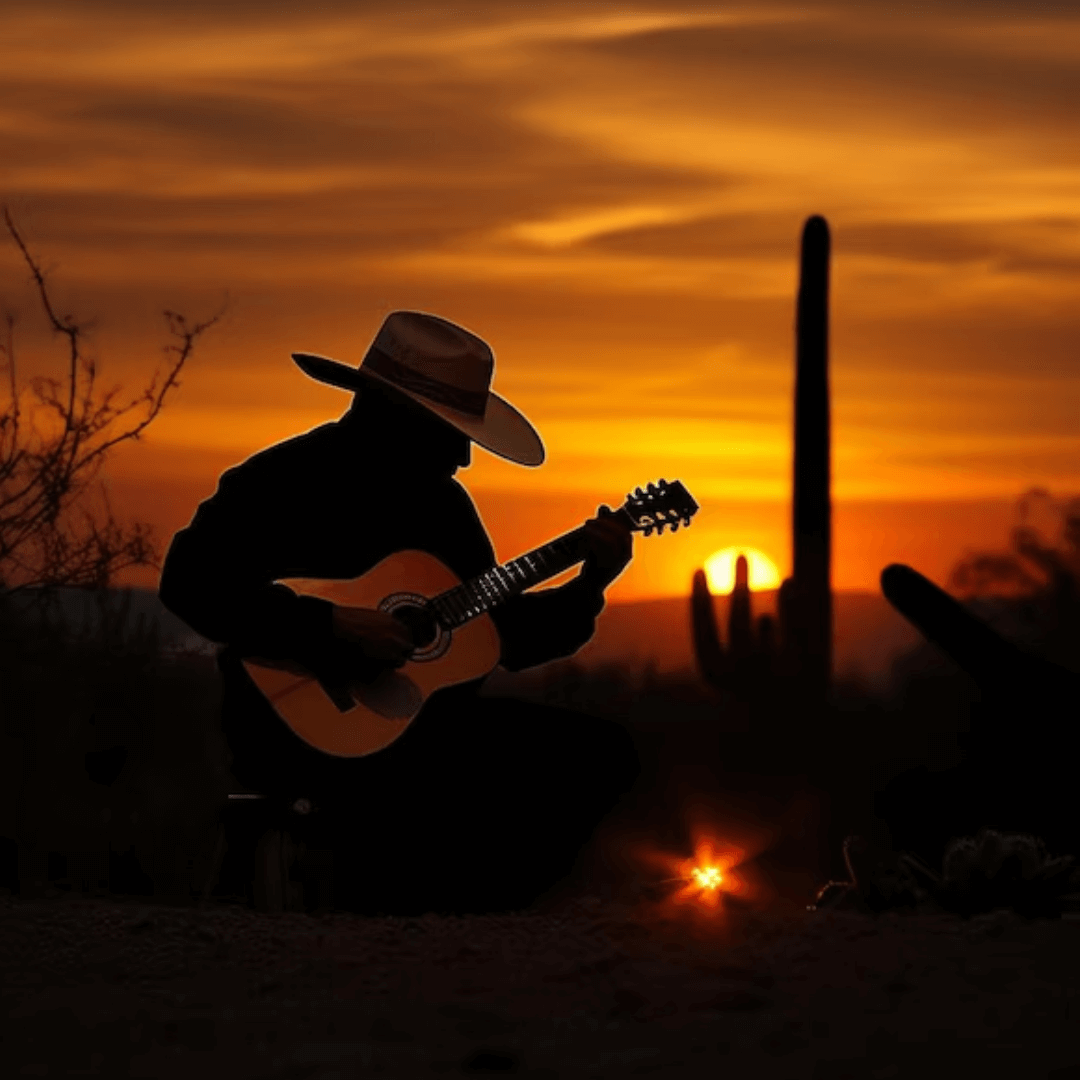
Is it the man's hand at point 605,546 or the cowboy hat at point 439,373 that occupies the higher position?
the cowboy hat at point 439,373

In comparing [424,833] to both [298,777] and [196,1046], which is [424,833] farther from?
[196,1046]

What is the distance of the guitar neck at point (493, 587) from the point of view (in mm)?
9250

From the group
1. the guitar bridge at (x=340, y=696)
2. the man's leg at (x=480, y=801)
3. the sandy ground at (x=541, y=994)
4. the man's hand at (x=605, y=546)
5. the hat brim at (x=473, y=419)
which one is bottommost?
the sandy ground at (x=541, y=994)

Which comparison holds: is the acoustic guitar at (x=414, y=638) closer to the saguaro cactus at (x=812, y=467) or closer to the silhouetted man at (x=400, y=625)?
the silhouetted man at (x=400, y=625)

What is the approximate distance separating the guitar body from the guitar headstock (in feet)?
1.99

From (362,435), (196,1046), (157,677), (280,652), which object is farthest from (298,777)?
(157,677)

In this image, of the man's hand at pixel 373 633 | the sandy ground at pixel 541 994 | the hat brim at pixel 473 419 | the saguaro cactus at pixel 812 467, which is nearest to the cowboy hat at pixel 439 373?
the hat brim at pixel 473 419

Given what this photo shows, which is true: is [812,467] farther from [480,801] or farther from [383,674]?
[383,674]

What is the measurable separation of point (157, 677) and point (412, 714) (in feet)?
17.9

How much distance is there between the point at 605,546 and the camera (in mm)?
9273

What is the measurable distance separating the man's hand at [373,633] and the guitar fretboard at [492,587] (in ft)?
0.61

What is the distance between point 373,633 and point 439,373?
911 millimetres

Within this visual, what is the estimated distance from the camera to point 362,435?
9.30 metres

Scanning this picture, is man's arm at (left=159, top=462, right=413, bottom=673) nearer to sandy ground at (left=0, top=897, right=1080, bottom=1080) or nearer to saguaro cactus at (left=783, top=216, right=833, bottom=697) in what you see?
sandy ground at (left=0, top=897, right=1080, bottom=1080)
